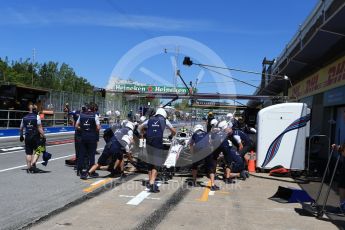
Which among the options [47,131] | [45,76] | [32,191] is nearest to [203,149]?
[32,191]

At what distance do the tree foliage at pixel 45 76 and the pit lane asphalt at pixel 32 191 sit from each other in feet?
173

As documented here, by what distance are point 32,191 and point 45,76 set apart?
70.3 metres

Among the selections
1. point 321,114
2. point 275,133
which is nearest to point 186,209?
point 275,133

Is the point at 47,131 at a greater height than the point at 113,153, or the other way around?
the point at 113,153

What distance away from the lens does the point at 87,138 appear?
448 inches

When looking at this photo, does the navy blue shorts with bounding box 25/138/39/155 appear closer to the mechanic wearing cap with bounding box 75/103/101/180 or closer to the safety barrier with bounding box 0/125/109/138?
the mechanic wearing cap with bounding box 75/103/101/180

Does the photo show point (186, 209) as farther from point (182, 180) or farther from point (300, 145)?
point (300, 145)

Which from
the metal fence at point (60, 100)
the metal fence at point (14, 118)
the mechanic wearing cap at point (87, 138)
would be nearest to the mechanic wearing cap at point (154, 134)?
the mechanic wearing cap at point (87, 138)

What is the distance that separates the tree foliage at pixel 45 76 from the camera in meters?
67.2

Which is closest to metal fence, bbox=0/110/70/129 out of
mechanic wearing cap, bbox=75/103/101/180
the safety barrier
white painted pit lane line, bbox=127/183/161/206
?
the safety barrier

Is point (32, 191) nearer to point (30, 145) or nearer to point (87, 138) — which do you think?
point (87, 138)

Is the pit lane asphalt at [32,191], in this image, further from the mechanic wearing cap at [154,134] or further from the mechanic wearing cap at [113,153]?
the mechanic wearing cap at [154,134]

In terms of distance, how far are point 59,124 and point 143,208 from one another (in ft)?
96.3

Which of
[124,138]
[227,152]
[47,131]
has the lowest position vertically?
[47,131]
